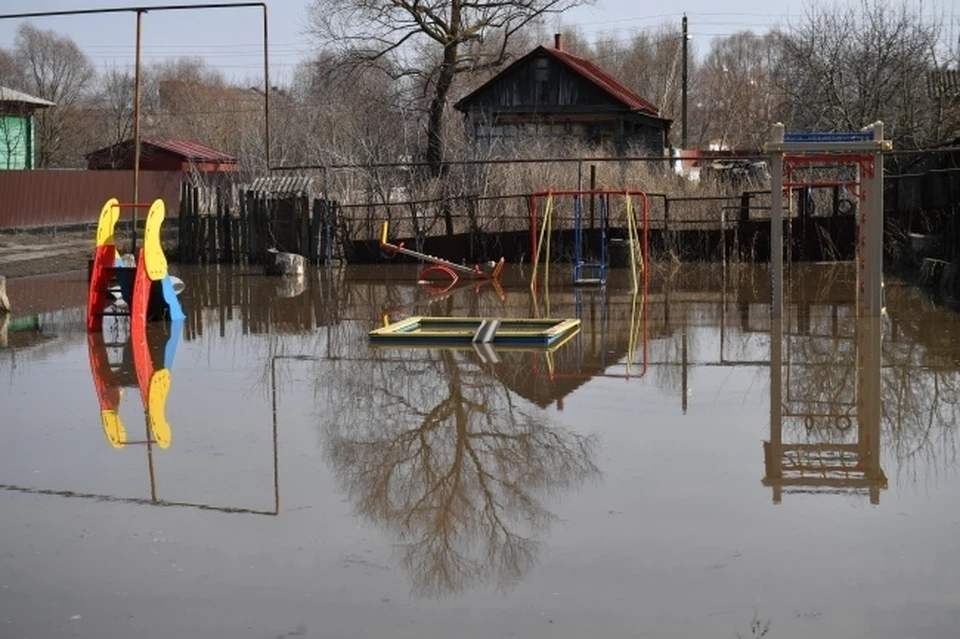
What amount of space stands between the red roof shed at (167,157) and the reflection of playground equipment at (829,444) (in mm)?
42473

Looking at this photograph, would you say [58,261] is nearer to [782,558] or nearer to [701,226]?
[701,226]

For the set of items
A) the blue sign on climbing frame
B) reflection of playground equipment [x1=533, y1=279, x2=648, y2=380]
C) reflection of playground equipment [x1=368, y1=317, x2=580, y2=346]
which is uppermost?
→ the blue sign on climbing frame

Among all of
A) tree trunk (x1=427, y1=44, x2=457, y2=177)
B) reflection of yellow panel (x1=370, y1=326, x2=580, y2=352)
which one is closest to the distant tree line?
tree trunk (x1=427, y1=44, x2=457, y2=177)

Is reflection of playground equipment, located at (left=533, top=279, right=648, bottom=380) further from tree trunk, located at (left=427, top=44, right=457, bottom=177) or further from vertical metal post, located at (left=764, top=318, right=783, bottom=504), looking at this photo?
tree trunk, located at (left=427, top=44, right=457, bottom=177)

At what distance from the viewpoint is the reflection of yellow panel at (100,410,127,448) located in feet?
30.7

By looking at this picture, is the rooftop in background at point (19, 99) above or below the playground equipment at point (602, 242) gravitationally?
above

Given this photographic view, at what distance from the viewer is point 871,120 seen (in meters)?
31.3

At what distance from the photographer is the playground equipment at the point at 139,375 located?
31.8 feet

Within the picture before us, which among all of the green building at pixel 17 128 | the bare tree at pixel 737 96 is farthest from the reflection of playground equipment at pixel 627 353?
the green building at pixel 17 128

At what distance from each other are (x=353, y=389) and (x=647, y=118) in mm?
34659

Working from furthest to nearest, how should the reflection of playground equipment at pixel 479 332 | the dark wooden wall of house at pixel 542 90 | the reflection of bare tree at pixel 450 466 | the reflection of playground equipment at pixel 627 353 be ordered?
1. the dark wooden wall of house at pixel 542 90
2. the reflection of playground equipment at pixel 479 332
3. the reflection of playground equipment at pixel 627 353
4. the reflection of bare tree at pixel 450 466

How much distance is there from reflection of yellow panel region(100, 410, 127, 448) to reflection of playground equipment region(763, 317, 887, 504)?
163 inches

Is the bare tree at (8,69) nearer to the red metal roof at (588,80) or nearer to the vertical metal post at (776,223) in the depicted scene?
the red metal roof at (588,80)

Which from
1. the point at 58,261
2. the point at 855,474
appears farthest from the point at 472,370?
the point at 58,261
